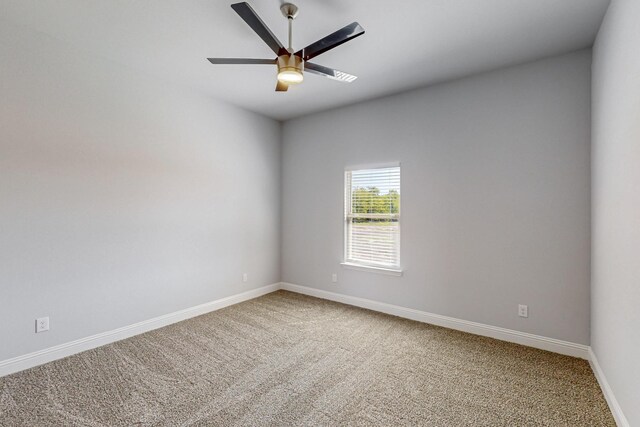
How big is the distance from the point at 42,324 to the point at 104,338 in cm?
52

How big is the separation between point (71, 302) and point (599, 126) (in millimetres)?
4790

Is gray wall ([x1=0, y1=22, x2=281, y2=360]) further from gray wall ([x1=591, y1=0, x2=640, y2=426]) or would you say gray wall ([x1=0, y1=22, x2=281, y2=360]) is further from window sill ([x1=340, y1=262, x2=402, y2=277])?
gray wall ([x1=591, y1=0, x2=640, y2=426])

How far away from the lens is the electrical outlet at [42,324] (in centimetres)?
252

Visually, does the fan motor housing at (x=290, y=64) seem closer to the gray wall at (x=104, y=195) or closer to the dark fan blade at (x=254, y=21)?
the dark fan blade at (x=254, y=21)

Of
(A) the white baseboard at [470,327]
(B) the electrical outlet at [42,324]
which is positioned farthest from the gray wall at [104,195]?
(A) the white baseboard at [470,327]

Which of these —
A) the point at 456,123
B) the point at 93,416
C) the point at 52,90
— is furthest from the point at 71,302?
the point at 456,123

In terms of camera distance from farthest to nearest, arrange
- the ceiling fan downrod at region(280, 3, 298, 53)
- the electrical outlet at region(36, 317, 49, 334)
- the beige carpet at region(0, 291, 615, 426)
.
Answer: the electrical outlet at region(36, 317, 49, 334) < the ceiling fan downrod at region(280, 3, 298, 53) < the beige carpet at region(0, 291, 615, 426)

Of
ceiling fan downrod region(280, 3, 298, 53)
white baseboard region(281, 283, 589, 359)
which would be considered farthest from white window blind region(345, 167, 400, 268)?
ceiling fan downrod region(280, 3, 298, 53)

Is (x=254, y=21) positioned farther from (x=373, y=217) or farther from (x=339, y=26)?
(x=373, y=217)

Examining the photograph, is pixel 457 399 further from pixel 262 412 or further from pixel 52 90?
pixel 52 90

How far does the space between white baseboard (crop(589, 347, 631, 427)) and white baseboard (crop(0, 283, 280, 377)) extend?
3.83 m

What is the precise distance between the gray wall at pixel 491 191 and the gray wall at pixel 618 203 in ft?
0.68

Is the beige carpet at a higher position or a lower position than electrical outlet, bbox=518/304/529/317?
lower

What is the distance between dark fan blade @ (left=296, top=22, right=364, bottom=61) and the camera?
1905 millimetres
